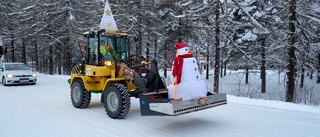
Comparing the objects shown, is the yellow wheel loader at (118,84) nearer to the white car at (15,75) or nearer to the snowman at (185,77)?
the snowman at (185,77)

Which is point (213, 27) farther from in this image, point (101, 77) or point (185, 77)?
point (185, 77)

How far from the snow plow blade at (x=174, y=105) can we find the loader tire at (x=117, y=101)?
784 millimetres

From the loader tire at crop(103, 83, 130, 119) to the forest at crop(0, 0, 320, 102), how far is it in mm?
1536

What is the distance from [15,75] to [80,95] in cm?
937

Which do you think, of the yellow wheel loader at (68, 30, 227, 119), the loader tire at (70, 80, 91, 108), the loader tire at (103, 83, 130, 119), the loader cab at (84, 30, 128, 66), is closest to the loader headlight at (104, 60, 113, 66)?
the yellow wheel loader at (68, 30, 227, 119)

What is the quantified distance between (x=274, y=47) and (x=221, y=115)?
7942 mm

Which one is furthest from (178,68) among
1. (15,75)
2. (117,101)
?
(15,75)

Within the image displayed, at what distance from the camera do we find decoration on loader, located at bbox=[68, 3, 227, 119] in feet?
19.0

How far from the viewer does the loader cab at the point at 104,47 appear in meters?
7.86

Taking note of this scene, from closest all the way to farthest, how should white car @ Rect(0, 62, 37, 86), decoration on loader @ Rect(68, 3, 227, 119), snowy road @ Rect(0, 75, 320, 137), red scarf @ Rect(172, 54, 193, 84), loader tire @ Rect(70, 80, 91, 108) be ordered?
snowy road @ Rect(0, 75, 320, 137), decoration on loader @ Rect(68, 3, 227, 119), red scarf @ Rect(172, 54, 193, 84), loader tire @ Rect(70, 80, 91, 108), white car @ Rect(0, 62, 37, 86)

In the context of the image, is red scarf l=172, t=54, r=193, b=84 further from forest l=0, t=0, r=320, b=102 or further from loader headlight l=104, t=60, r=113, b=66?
loader headlight l=104, t=60, r=113, b=66

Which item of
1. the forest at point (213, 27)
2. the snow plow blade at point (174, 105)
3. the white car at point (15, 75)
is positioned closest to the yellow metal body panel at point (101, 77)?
the forest at point (213, 27)

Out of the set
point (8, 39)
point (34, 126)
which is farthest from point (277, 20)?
point (8, 39)

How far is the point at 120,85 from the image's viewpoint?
6.90 meters
